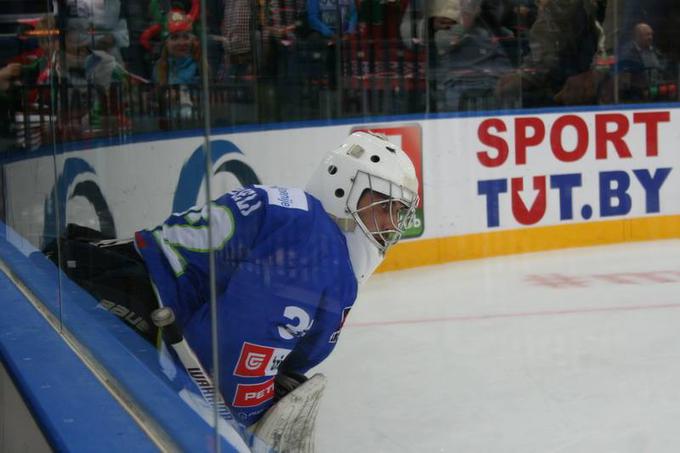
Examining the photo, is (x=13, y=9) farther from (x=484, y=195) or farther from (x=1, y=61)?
(x=484, y=195)

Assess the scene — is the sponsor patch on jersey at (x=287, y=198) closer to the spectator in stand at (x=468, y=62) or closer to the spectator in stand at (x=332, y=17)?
the spectator in stand at (x=332, y=17)

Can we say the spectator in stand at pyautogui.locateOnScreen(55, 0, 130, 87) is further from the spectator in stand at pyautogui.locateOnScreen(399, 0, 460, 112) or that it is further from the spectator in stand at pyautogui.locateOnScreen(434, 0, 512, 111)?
the spectator in stand at pyautogui.locateOnScreen(434, 0, 512, 111)

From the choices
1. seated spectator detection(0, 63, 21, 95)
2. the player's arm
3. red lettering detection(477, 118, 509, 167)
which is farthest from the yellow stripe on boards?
the player's arm

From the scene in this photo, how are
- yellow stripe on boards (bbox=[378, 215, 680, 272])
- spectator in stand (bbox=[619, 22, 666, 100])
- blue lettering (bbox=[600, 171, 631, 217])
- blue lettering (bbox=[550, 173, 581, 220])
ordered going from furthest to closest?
spectator in stand (bbox=[619, 22, 666, 100])
blue lettering (bbox=[600, 171, 631, 217])
blue lettering (bbox=[550, 173, 581, 220])
yellow stripe on boards (bbox=[378, 215, 680, 272])

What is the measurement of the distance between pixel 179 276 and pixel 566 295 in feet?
9.34

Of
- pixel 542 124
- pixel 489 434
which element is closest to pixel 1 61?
pixel 489 434

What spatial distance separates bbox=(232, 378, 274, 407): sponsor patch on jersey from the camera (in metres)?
0.96

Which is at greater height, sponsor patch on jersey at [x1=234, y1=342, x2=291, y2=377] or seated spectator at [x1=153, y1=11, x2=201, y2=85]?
seated spectator at [x1=153, y1=11, x2=201, y2=85]

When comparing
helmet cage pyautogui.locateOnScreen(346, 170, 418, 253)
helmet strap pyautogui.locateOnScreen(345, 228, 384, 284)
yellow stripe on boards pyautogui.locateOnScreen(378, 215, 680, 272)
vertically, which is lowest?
yellow stripe on boards pyautogui.locateOnScreen(378, 215, 680, 272)

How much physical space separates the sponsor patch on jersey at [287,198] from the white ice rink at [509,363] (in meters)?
0.52

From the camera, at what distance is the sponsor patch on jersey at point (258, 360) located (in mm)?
888

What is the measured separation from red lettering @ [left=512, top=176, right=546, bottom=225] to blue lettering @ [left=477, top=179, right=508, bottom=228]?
0.33 feet

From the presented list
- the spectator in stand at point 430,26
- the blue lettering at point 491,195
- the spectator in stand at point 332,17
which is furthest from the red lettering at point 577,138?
the spectator in stand at point 332,17

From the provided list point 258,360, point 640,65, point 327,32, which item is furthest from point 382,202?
point 640,65
